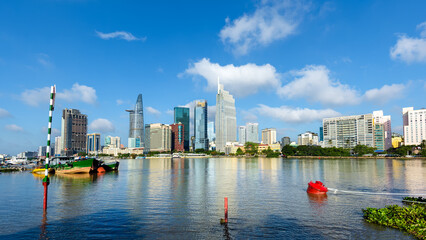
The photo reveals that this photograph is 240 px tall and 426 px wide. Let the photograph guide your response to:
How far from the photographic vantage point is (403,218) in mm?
24828

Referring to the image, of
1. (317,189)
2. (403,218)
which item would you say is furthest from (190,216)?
(317,189)

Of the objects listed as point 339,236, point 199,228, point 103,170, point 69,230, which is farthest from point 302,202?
point 103,170

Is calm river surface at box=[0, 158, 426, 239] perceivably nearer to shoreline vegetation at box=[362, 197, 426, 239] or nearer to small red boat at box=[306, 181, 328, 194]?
shoreline vegetation at box=[362, 197, 426, 239]

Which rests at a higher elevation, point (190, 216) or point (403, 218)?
point (403, 218)

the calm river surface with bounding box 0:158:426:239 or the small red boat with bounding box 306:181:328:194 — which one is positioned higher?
the small red boat with bounding box 306:181:328:194

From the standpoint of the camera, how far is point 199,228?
25.2 metres

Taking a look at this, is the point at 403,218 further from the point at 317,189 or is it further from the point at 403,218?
the point at 317,189

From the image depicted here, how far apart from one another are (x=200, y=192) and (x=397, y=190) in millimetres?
32892

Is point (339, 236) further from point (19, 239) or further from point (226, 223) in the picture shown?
point (19, 239)

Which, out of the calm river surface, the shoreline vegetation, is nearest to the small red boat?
the calm river surface

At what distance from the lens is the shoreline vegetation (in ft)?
74.1

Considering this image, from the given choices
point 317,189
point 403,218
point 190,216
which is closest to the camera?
point 403,218

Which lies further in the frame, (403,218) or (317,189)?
(317,189)

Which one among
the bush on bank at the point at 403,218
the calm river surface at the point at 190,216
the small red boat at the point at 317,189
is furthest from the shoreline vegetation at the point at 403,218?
the small red boat at the point at 317,189
